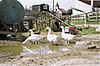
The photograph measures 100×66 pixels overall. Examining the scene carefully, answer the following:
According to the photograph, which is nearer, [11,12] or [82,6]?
[11,12]

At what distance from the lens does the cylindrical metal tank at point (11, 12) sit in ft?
66.0

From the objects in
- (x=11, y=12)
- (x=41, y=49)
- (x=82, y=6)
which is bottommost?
(x=41, y=49)

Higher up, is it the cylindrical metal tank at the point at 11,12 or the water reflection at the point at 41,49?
the cylindrical metal tank at the point at 11,12

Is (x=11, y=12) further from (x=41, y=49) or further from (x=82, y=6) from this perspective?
(x=82, y=6)

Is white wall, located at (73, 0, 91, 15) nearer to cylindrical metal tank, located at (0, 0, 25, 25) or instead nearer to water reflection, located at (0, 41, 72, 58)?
cylindrical metal tank, located at (0, 0, 25, 25)

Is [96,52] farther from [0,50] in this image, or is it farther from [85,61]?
[0,50]

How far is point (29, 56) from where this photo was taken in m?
12.4

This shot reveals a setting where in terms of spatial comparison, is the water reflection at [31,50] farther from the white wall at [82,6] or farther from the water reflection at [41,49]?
the white wall at [82,6]

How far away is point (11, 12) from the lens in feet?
67.8

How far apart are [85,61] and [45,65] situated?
1.48 meters

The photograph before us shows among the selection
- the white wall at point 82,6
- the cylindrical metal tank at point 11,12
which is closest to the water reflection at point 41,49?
the cylindrical metal tank at point 11,12

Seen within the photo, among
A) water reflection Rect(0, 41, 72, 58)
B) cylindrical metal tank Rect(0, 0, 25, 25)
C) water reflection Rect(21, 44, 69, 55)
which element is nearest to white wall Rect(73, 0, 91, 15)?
cylindrical metal tank Rect(0, 0, 25, 25)

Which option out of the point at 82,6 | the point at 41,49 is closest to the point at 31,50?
the point at 41,49

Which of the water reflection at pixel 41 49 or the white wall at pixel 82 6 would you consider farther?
the white wall at pixel 82 6
